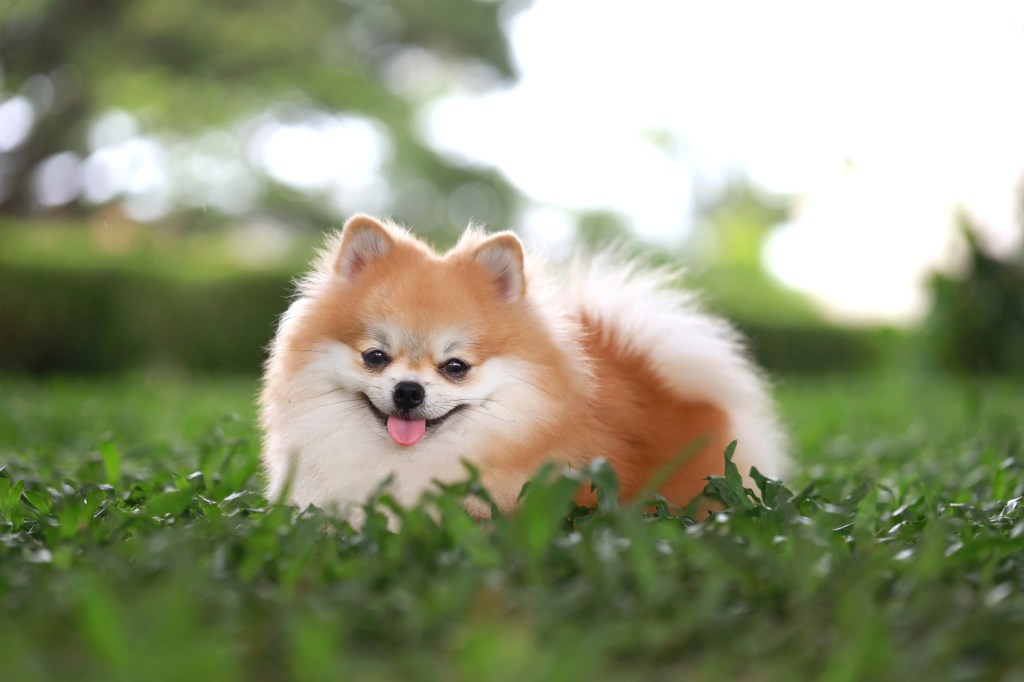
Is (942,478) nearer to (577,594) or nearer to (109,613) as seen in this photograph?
(577,594)

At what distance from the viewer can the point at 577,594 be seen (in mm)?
1577

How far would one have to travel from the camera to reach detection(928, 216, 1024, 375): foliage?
7.38 metres

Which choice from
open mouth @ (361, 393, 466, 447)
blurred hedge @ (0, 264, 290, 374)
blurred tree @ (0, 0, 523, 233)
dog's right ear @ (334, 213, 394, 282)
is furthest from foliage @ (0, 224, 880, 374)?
open mouth @ (361, 393, 466, 447)

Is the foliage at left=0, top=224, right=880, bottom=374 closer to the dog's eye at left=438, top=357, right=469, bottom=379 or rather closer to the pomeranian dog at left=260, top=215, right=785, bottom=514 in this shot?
the pomeranian dog at left=260, top=215, right=785, bottom=514

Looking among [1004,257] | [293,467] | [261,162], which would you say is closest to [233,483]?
[293,467]

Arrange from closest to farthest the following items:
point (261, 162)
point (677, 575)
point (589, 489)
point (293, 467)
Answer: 1. point (677, 575)
2. point (293, 467)
3. point (589, 489)
4. point (261, 162)

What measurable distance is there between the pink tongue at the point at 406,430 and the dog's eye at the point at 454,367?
13 cm

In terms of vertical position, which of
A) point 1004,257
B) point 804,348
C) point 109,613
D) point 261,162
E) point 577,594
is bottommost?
point 261,162

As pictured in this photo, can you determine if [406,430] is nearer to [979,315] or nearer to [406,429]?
[406,429]

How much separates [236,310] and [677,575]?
8107mm

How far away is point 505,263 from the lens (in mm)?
2496

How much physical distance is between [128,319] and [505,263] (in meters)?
7.06

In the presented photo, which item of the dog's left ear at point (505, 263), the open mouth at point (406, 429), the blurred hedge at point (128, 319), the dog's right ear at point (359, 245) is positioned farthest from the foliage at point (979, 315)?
the open mouth at point (406, 429)

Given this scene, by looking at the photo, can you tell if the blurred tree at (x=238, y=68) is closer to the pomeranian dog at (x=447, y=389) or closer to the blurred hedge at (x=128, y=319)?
the blurred hedge at (x=128, y=319)
